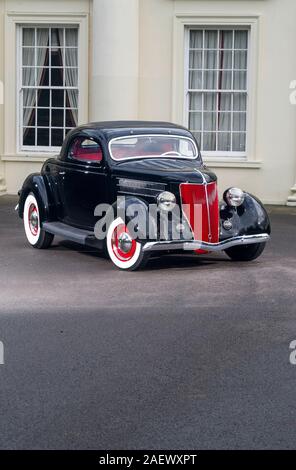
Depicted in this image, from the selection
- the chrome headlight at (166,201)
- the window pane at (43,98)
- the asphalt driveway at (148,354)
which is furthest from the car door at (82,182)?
the window pane at (43,98)

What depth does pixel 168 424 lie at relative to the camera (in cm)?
590

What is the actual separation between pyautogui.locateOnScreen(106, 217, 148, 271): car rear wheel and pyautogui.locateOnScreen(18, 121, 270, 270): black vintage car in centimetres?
1

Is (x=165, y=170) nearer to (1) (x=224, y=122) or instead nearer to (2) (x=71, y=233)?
(2) (x=71, y=233)

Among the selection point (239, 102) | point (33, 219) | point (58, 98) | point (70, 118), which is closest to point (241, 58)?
point (239, 102)

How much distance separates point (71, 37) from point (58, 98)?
1127 mm

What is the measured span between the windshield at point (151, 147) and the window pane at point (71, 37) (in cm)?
671

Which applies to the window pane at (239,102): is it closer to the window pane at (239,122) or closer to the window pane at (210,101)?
the window pane at (239,122)

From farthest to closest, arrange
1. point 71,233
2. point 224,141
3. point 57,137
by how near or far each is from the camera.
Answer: point 57,137 → point 224,141 → point 71,233

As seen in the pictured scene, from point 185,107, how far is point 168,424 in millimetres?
13092

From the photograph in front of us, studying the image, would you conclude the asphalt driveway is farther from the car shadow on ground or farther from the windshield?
the windshield

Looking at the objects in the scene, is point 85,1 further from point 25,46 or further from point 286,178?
point 286,178

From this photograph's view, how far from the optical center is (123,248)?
11250mm

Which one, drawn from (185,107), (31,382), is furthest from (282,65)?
(31,382)

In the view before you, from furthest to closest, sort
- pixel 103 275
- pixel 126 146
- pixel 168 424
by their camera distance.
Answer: pixel 126 146 → pixel 103 275 → pixel 168 424
